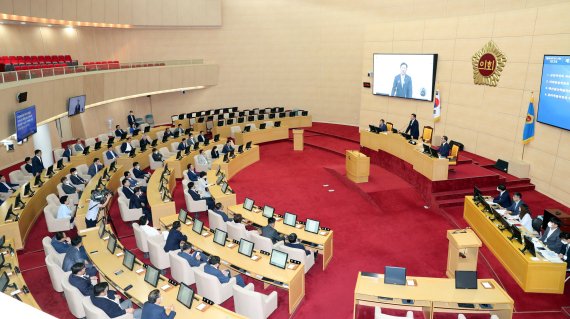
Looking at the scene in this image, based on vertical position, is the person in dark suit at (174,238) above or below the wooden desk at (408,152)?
below

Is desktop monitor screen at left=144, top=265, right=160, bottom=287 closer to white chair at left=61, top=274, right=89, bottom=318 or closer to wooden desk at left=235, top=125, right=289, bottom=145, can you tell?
white chair at left=61, top=274, right=89, bottom=318

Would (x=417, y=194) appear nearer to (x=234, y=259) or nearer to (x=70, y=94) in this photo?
(x=234, y=259)

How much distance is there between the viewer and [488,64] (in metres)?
13.7

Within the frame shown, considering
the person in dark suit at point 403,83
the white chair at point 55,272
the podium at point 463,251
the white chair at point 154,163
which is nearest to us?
the white chair at point 55,272

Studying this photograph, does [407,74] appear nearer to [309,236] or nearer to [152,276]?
[309,236]

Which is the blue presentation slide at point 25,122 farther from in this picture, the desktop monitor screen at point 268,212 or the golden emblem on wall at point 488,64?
the golden emblem on wall at point 488,64

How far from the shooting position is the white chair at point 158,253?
875 centimetres

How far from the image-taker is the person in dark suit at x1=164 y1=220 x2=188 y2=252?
8.48 m

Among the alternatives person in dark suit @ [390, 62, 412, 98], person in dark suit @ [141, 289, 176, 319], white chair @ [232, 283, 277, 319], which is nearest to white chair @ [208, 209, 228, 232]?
white chair @ [232, 283, 277, 319]

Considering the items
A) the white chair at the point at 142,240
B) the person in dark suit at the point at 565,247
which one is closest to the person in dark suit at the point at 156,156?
the white chair at the point at 142,240

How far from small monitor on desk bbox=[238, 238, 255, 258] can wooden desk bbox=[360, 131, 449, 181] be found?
248 inches

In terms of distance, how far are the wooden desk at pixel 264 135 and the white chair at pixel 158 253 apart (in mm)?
10254

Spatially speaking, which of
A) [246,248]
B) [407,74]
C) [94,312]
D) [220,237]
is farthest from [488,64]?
[94,312]

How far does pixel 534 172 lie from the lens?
12273 mm
